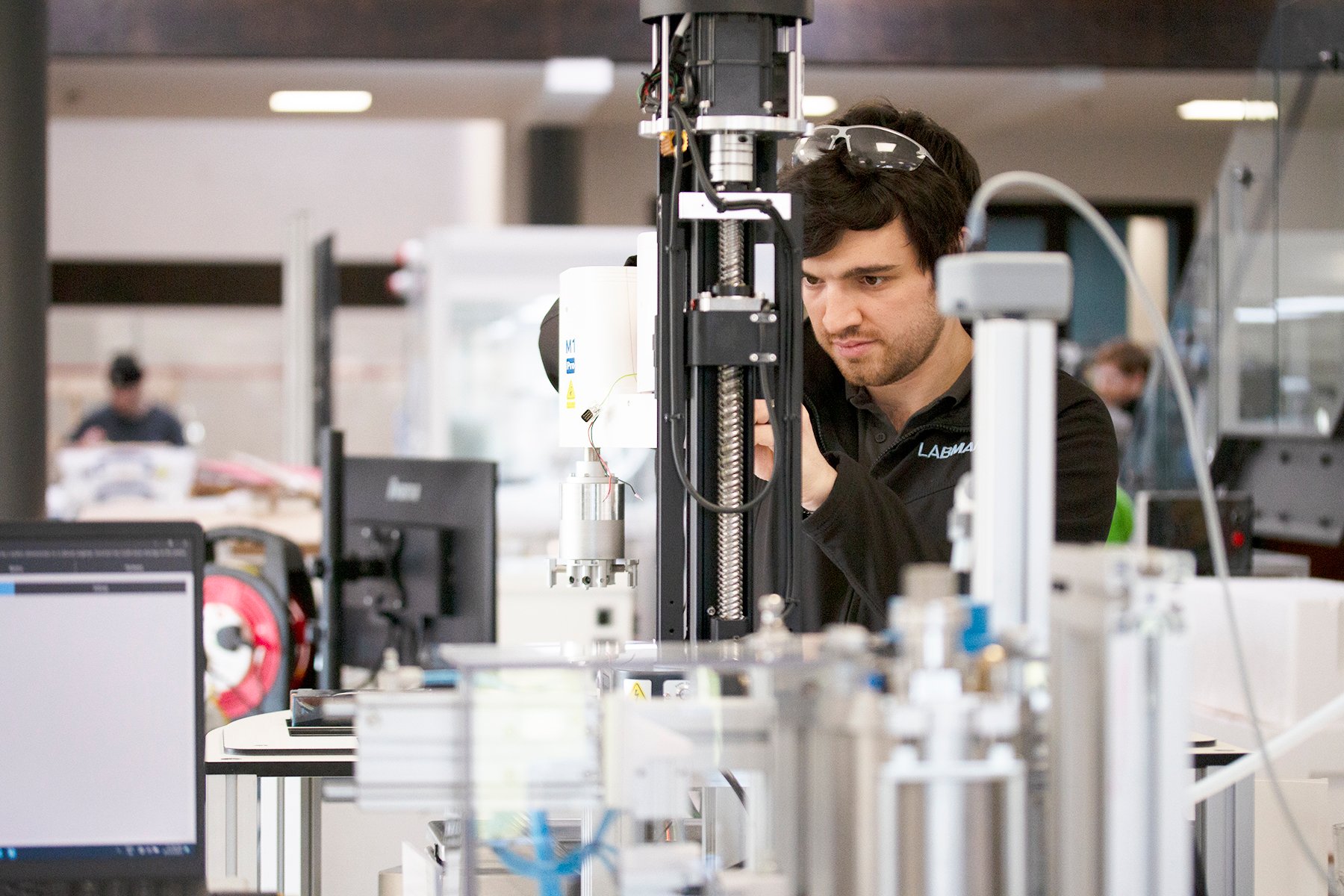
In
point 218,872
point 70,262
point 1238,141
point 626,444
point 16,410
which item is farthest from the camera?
point 70,262

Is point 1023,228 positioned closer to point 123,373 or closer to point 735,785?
point 123,373

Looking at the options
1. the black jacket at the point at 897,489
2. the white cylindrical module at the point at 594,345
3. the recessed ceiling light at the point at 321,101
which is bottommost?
the black jacket at the point at 897,489

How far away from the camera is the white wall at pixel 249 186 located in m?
10.1

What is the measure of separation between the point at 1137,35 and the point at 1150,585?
5.01 m

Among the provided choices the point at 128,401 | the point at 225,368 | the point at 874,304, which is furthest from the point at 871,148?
the point at 225,368

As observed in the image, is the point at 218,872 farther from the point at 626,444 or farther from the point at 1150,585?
the point at 1150,585

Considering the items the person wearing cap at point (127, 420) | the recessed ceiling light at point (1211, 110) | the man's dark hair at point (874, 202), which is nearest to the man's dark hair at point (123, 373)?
the person wearing cap at point (127, 420)

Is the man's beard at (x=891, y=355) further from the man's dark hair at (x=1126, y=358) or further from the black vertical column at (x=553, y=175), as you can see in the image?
the black vertical column at (x=553, y=175)

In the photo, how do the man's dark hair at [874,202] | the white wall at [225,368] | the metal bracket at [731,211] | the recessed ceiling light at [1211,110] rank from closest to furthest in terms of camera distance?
1. the metal bracket at [731,211]
2. the man's dark hair at [874,202]
3. the recessed ceiling light at [1211,110]
4. the white wall at [225,368]

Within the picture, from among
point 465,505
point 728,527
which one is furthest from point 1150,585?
point 465,505

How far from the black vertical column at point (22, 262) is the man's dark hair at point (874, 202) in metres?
2.75

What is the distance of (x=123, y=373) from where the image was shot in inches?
306

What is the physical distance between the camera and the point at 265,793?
188 cm

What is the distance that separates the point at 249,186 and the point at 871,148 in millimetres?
9099
